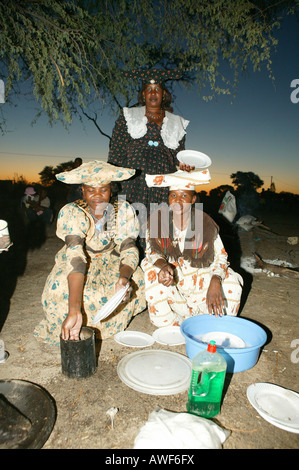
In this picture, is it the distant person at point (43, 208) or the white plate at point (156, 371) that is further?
the distant person at point (43, 208)

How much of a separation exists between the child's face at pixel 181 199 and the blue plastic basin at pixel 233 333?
1.02 metres

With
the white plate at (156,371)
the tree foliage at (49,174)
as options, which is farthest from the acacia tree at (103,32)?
the tree foliage at (49,174)

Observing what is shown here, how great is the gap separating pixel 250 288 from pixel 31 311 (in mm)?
3019

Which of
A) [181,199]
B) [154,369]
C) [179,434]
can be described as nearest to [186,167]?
[181,199]

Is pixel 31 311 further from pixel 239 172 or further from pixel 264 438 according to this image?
pixel 239 172

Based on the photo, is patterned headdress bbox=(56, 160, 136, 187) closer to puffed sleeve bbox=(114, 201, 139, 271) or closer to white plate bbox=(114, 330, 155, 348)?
puffed sleeve bbox=(114, 201, 139, 271)

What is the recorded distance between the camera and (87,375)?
6.69 feet

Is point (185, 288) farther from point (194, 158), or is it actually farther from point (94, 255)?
point (194, 158)

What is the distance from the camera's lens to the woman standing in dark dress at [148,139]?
307 centimetres

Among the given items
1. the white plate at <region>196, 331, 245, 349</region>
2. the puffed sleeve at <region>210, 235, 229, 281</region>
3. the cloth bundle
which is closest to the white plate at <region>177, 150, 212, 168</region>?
the puffed sleeve at <region>210, 235, 229, 281</region>

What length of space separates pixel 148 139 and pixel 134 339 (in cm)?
212

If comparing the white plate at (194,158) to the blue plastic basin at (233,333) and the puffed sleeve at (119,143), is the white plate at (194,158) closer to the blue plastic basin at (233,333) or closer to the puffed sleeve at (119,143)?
the puffed sleeve at (119,143)

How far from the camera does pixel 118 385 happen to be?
1980mm
